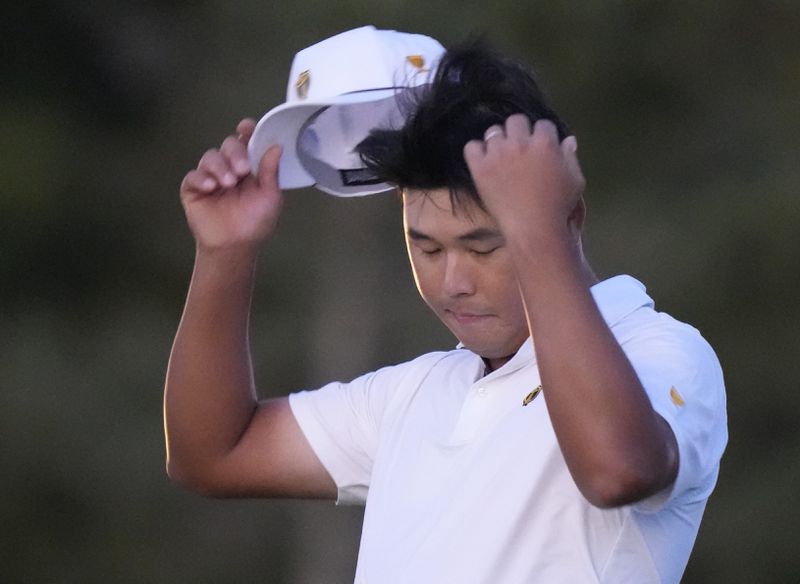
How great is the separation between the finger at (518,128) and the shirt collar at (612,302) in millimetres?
283

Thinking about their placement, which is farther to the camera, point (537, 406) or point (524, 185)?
point (537, 406)

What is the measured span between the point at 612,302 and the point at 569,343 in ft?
1.16

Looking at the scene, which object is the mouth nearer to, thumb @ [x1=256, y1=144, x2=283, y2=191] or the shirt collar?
the shirt collar

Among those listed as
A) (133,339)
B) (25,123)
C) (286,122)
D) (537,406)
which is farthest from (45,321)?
(537,406)

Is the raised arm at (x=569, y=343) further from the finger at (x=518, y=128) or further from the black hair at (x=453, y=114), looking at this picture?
the black hair at (x=453, y=114)

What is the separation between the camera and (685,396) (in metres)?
1.93

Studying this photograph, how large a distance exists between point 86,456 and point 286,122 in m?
4.50

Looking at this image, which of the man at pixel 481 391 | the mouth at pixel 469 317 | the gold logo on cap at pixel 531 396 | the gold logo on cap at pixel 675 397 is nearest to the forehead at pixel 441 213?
the man at pixel 481 391

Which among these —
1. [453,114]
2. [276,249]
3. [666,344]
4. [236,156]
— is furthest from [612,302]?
[276,249]

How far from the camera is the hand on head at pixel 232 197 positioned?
2.40 m

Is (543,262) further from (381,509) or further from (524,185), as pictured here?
(381,509)

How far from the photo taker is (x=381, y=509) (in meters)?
2.19

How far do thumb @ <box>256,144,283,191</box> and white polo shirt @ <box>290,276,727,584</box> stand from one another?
16.6 inches

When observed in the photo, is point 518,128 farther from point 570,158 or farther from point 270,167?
point 270,167
